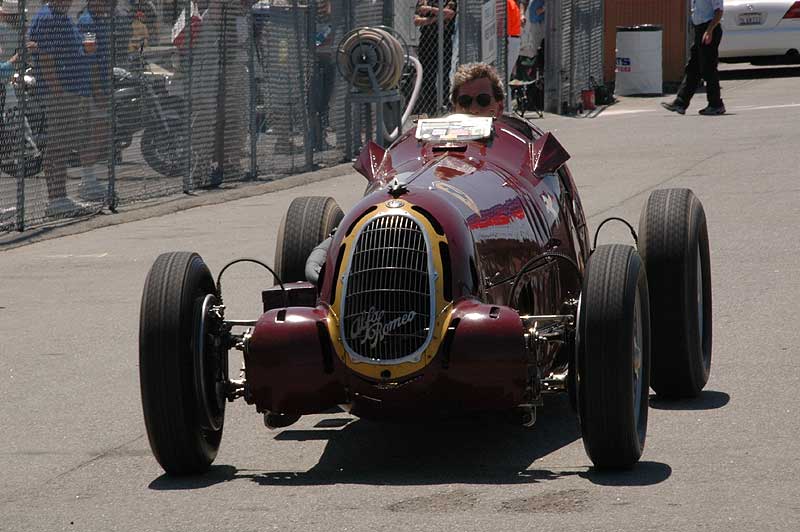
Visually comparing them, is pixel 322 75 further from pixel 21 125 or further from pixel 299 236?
pixel 299 236

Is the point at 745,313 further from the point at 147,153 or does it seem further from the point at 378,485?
the point at 147,153

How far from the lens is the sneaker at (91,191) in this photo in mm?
14219

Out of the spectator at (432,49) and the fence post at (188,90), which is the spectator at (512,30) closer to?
the spectator at (432,49)

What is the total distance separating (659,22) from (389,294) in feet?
71.4

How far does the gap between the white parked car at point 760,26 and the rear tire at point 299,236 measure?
63.3ft

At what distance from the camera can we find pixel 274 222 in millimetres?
13508

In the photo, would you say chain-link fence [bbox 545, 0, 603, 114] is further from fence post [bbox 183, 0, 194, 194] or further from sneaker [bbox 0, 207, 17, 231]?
sneaker [bbox 0, 207, 17, 231]

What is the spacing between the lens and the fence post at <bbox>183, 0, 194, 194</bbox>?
1524 centimetres

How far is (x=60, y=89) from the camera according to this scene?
45.0 feet

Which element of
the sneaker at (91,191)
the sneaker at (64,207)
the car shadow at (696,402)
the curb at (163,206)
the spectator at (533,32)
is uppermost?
the spectator at (533,32)

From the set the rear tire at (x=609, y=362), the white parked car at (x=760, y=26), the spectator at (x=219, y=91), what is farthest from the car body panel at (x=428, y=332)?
the white parked car at (x=760, y=26)

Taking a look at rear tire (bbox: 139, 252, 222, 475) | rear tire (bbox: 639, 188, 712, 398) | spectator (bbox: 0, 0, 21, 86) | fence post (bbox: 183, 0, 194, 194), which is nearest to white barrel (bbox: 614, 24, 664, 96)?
fence post (bbox: 183, 0, 194, 194)

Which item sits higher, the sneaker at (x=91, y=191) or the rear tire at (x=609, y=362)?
the rear tire at (x=609, y=362)

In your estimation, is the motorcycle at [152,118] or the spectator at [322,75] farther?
the spectator at [322,75]
